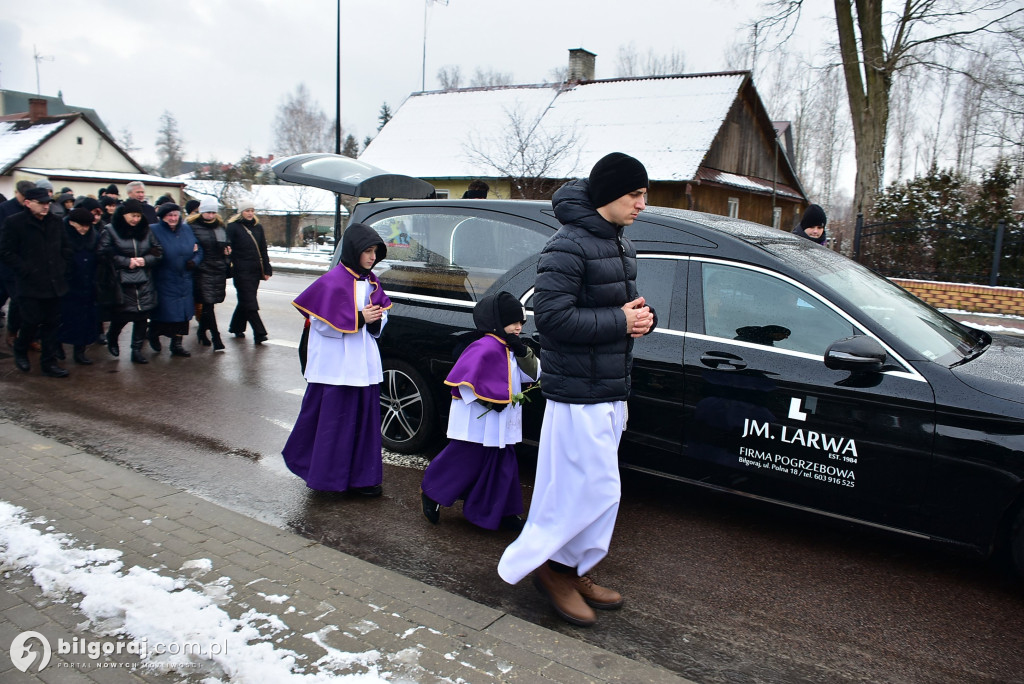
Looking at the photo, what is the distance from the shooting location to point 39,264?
7281 millimetres

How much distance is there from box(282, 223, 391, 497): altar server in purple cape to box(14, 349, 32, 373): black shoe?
16.2 feet

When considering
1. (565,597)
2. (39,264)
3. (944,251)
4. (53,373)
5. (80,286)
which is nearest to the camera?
(565,597)

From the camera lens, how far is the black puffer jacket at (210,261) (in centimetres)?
916

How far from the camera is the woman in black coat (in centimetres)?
812

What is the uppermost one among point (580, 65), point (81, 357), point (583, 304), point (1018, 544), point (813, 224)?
point (580, 65)

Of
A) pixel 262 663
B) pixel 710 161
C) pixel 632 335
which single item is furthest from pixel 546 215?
pixel 710 161

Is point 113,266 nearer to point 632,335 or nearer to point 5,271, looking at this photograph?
point 5,271

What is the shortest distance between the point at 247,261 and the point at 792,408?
24.5ft

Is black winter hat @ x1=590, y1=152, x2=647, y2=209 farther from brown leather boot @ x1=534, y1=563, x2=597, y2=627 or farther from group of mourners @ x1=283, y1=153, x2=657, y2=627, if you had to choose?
brown leather boot @ x1=534, y1=563, x2=597, y2=627

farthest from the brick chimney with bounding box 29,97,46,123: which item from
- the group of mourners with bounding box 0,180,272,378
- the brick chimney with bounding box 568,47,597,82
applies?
the group of mourners with bounding box 0,180,272,378

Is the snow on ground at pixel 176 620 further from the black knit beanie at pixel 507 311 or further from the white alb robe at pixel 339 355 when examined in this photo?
the black knit beanie at pixel 507 311

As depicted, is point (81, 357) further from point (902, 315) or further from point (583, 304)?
point (902, 315)

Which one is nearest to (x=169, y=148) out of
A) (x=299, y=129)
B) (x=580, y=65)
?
(x=299, y=129)

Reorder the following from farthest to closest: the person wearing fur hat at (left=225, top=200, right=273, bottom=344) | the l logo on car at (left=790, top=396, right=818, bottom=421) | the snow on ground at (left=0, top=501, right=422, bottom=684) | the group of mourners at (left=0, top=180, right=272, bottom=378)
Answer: the person wearing fur hat at (left=225, top=200, right=273, bottom=344)
the group of mourners at (left=0, top=180, right=272, bottom=378)
the l logo on car at (left=790, top=396, right=818, bottom=421)
the snow on ground at (left=0, top=501, right=422, bottom=684)
